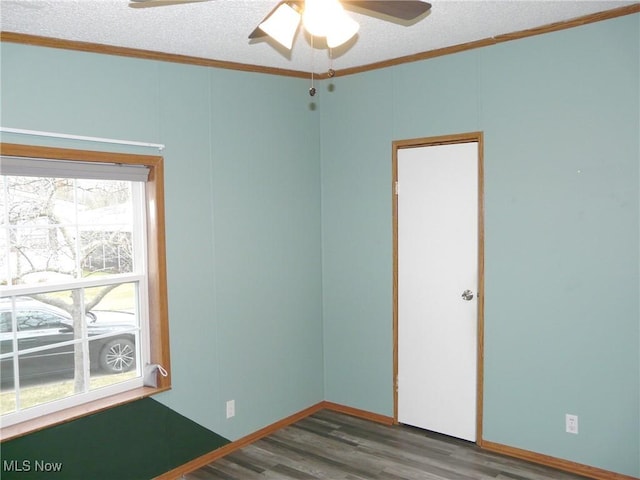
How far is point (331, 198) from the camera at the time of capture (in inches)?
166

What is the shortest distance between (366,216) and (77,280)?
6.74 ft

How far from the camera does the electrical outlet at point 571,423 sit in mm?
3158

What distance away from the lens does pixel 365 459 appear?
11.3ft

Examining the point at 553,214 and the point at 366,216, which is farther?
the point at 366,216

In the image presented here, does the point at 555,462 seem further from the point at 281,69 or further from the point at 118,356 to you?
the point at 281,69

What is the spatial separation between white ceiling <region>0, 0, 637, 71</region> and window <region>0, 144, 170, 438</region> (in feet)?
2.06

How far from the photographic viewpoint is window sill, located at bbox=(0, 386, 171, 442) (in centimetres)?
261

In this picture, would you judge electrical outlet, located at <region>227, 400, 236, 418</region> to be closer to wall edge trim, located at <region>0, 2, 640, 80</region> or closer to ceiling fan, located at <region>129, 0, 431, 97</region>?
wall edge trim, located at <region>0, 2, 640, 80</region>

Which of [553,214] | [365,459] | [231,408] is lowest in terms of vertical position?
[365,459]

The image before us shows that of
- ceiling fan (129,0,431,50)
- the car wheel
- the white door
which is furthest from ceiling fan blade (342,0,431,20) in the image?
the car wheel

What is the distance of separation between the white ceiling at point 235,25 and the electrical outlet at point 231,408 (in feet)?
7.48

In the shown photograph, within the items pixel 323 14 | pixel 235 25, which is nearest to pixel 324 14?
pixel 323 14

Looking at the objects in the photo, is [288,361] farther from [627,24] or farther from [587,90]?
[627,24]

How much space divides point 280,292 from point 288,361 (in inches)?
21.2
